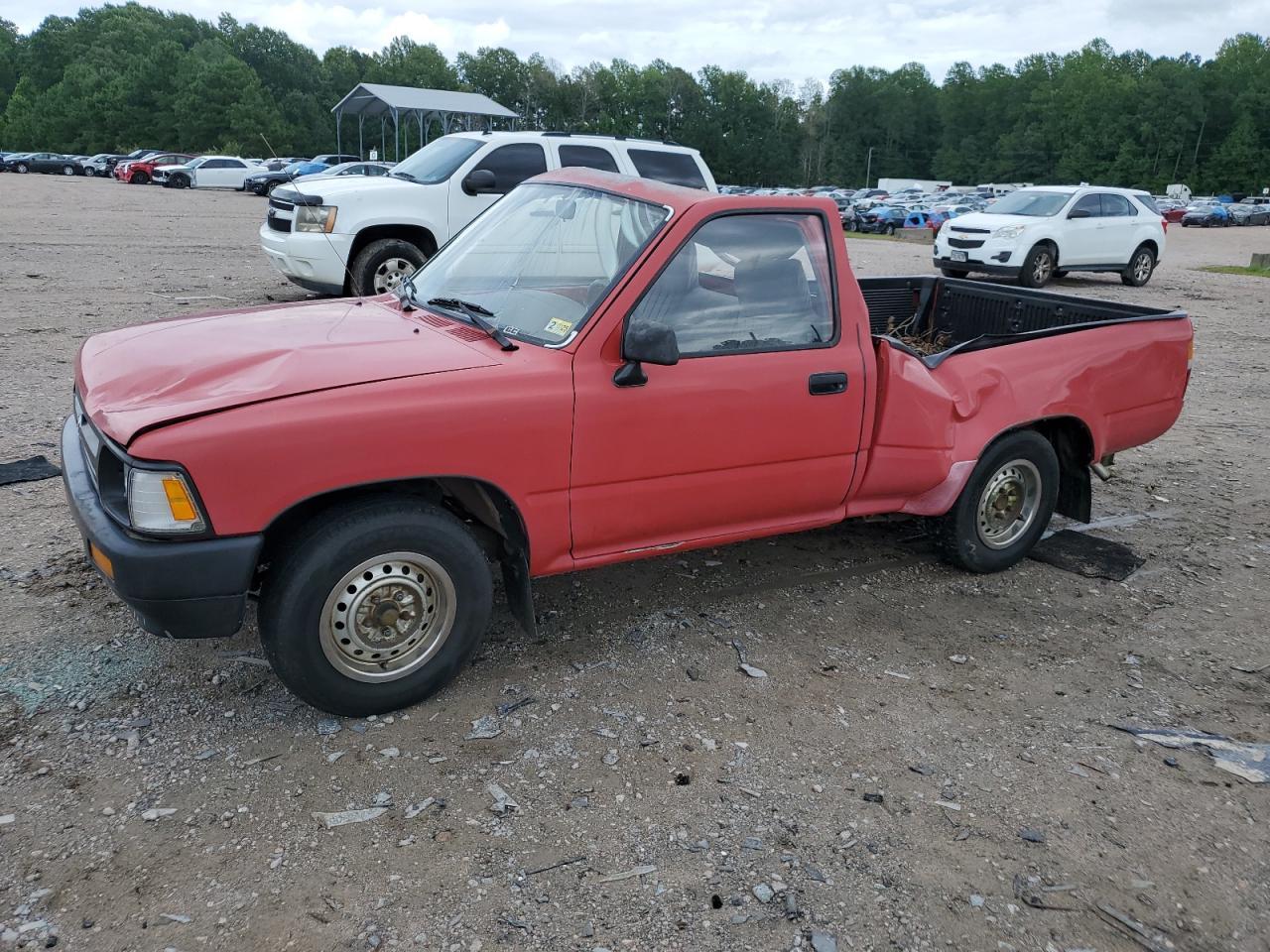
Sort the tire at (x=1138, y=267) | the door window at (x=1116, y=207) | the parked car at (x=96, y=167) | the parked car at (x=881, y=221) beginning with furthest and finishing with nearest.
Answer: the parked car at (x=96, y=167)
the parked car at (x=881, y=221)
the tire at (x=1138, y=267)
the door window at (x=1116, y=207)

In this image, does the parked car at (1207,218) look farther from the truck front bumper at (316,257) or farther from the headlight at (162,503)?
the headlight at (162,503)

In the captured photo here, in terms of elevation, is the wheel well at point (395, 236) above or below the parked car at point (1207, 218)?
below

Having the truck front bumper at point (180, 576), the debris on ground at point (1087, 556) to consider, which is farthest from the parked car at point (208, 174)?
the truck front bumper at point (180, 576)

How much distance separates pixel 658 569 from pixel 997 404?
1.81 m

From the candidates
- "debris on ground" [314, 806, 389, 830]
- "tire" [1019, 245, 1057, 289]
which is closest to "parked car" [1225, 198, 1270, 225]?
"tire" [1019, 245, 1057, 289]

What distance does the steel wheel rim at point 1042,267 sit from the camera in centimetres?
1791

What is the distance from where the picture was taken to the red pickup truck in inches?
124

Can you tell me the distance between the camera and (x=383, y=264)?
10562mm

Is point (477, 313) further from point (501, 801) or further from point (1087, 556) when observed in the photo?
point (1087, 556)

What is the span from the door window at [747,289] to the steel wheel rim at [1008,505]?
1.41m

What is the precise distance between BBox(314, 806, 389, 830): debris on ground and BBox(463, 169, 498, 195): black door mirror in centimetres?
531

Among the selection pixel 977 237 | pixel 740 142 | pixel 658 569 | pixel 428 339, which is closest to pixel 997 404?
pixel 658 569

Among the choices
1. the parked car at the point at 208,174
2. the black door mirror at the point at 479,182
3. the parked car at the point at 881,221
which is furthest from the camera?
the parked car at the point at 208,174

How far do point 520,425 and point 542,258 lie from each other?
0.98 meters
